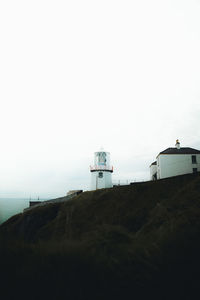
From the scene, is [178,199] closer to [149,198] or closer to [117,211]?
[149,198]

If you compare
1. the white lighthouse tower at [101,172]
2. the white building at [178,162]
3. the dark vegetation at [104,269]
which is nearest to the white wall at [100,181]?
the white lighthouse tower at [101,172]

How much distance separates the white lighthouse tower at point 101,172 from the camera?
30828mm

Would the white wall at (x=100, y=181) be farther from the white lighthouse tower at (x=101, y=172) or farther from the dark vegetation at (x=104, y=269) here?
the dark vegetation at (x=104, y=269)

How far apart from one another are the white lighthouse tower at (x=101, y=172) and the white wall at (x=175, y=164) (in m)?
10.0

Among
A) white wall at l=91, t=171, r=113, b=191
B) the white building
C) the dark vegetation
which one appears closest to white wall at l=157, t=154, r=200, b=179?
the white building

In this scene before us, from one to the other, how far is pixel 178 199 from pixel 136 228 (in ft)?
11.4

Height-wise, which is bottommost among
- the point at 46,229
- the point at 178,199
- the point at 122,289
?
the point at 46,229

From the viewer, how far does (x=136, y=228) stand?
12.5 m

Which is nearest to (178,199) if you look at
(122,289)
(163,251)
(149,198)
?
(149,198)

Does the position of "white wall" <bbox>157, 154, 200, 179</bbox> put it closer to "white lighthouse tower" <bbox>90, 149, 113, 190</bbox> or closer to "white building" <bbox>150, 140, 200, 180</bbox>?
"white building" <bbox>150, 140, 200, 180</bbox>

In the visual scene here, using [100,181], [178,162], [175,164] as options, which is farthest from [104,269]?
[100,181]

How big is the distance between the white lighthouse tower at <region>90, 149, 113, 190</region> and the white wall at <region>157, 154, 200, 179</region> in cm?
1001

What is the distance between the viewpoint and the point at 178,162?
77.5 feet

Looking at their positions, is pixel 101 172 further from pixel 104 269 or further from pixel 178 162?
pixel 104 269
